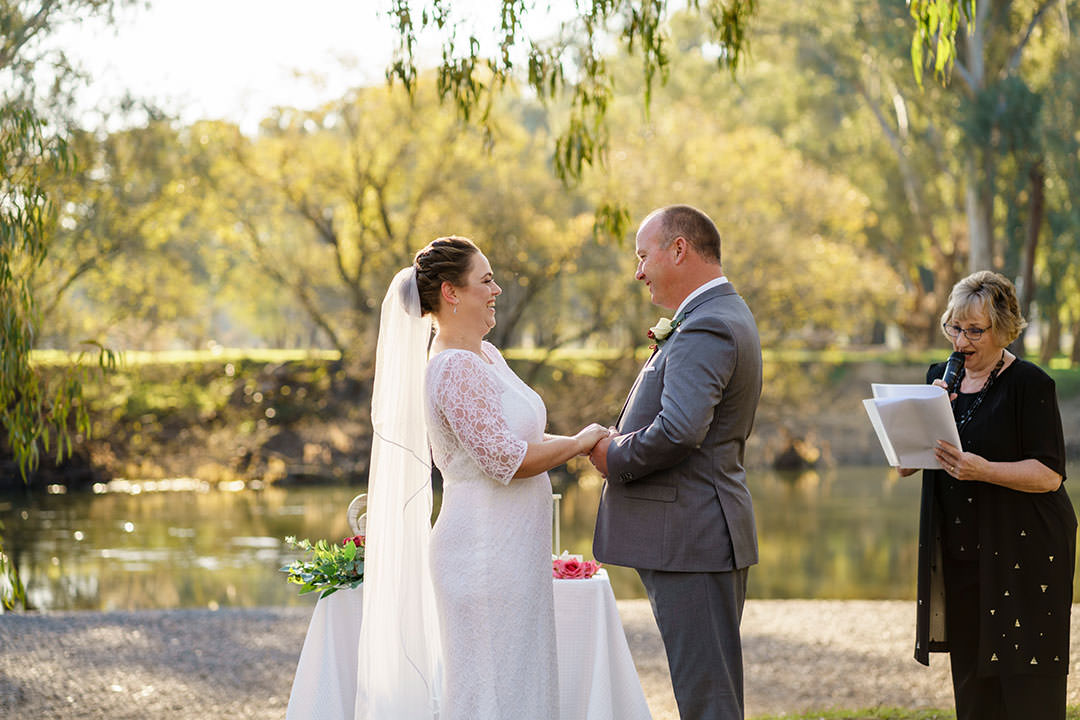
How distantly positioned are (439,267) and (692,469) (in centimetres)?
103

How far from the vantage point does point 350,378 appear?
21.1m

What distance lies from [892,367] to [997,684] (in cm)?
2350

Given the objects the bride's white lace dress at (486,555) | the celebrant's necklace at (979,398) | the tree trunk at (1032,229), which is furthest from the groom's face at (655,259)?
the tree trunk at (1032,229)

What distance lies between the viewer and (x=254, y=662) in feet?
24.0

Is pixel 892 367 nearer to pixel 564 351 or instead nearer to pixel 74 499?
pixel 564 351

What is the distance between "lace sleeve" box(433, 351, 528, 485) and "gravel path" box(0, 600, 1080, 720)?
9.44 feet

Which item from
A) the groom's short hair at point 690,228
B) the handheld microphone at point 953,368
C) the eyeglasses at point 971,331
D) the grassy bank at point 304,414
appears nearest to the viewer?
the groom's short hair at point 690,228

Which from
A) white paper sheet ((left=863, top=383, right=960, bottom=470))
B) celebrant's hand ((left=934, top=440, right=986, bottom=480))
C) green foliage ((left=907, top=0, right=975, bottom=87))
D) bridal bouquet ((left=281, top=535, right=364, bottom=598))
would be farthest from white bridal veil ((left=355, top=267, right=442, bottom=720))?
green foliage ((left=907, top=0, right=975, bottom=87))

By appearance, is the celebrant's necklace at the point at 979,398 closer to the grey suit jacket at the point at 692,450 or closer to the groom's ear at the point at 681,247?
the grey suit jacket at the point at 692,450

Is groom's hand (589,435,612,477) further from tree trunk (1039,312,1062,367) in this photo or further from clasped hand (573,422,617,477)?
tree trunk (1039,312,1062,367)

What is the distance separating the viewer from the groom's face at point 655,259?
3611 mm

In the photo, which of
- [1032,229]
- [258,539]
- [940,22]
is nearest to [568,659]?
[940,22]

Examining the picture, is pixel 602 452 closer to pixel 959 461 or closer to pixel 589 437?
pixel 589 437

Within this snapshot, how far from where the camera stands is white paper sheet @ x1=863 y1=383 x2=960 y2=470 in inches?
153
